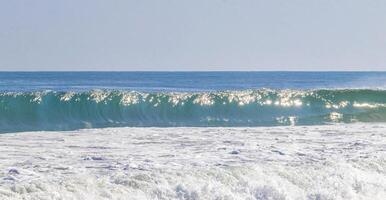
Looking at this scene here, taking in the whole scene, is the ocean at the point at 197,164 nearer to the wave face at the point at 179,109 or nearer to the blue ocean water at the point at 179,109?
the wave face at the point at 179,109

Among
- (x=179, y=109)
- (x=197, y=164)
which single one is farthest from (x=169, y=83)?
(x=197, y=164)

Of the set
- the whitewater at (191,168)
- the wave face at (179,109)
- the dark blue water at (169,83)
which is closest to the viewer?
the whitewater at (191,168)

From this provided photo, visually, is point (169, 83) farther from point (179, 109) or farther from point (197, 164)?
point (197, 164)

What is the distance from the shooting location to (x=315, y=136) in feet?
52.6

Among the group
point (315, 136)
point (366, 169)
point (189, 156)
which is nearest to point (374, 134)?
point (315, 136)

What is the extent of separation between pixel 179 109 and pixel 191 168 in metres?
19.0

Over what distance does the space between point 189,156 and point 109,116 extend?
53.5ft

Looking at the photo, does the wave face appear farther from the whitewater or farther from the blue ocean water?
the whitewater

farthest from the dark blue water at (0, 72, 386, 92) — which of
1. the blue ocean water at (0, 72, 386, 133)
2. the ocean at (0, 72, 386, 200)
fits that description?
the ocean at (0, 72, 386, 200)

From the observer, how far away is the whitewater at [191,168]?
30.7 ft

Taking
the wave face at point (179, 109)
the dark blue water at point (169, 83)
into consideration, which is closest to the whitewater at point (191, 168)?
the wave face at point (179, 109)

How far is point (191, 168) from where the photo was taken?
10656mm

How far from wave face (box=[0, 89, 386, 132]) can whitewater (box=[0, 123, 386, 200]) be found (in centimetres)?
1088

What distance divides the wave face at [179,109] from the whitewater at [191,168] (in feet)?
35.7
